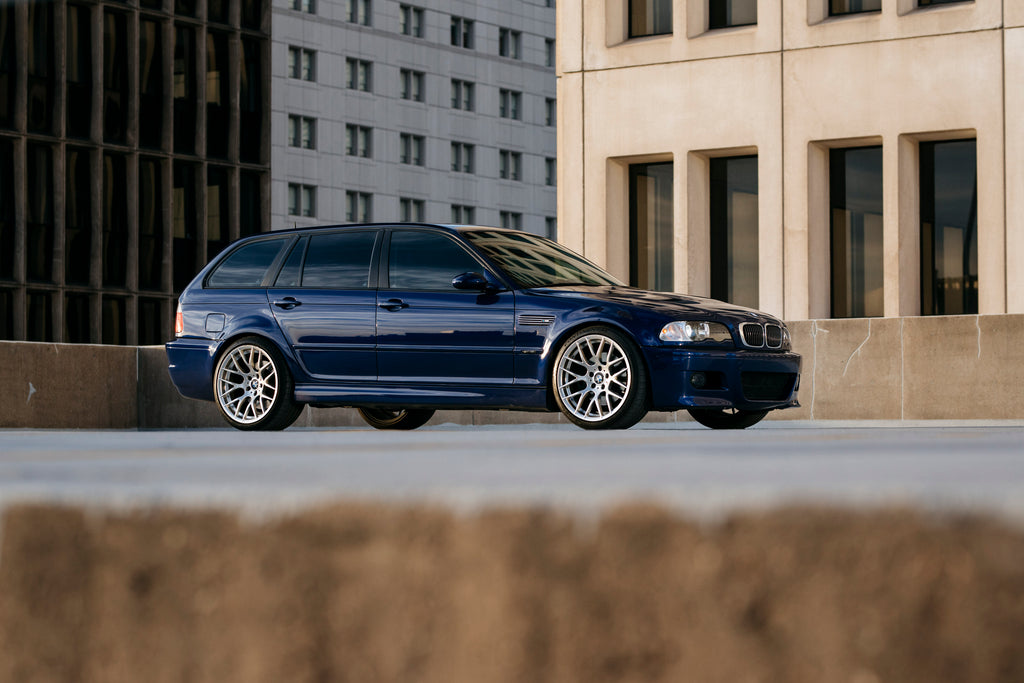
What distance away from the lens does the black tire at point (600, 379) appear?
1079cm

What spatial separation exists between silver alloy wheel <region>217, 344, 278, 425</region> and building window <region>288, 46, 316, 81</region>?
59580 millimetres

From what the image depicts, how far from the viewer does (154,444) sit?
26.6 ft

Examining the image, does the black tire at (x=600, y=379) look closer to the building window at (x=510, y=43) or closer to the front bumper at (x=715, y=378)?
the front bumper at (x=715, y=378)

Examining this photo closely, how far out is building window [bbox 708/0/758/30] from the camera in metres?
23.6

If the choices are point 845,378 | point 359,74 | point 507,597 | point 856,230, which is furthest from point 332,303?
point 359,74

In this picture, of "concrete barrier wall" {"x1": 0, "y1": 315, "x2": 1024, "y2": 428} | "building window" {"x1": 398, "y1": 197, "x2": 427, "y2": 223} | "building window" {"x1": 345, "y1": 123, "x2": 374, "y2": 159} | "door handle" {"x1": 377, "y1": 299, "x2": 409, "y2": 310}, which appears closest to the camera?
"door handle" {"x1": 377, "y1": 299, "x2": 409, "y2": 310}

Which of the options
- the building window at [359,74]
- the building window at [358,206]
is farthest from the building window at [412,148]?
the building window at [359,74]

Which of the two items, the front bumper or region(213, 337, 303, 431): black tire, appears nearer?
the front bumper

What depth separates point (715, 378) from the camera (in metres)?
11.0

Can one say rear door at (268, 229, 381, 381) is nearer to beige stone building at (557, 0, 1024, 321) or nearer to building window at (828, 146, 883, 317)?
beige stone building at (557, 0, 1024, 321)

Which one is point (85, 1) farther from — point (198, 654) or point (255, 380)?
point (198, 654)

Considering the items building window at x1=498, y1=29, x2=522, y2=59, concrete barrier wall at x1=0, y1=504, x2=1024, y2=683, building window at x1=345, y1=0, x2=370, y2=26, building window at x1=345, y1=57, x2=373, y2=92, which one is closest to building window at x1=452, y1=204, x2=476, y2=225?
building window at x1=345, y1=57, x2=373, y2=92

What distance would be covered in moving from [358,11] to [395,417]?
208 feet

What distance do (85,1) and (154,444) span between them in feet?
154
